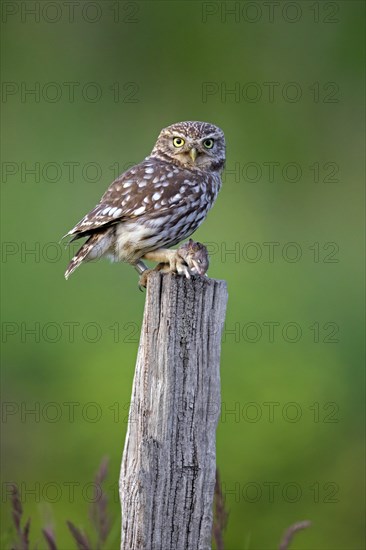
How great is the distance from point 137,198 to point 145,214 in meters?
0.08

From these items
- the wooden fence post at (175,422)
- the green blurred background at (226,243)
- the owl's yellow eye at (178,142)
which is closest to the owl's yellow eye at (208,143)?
the owl's yellow eye at (178,142)

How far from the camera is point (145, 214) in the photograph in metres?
4.93

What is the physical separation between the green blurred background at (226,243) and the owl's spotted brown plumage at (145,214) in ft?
7.50

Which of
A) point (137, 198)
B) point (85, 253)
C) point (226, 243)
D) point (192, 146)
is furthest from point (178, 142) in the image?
point (226, 243)

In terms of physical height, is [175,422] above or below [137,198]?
below

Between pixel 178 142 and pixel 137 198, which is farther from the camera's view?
pixel 178 142

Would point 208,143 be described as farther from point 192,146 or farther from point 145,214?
point 145,214

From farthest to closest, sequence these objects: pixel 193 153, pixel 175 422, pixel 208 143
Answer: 1. pixel 208 143
2. pixel 193 153
3. pixel 175 422

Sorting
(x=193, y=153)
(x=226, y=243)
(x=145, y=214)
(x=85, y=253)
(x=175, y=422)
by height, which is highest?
(x=226, y=243)

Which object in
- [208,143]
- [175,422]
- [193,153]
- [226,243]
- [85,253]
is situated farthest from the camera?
[226,243]

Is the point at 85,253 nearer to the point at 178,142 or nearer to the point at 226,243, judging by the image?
the point at 178,142

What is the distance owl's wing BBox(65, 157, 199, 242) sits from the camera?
4.83 metres

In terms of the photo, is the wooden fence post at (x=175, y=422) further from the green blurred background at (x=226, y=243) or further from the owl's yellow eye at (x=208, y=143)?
the green blurred background at (x=226, y=243)

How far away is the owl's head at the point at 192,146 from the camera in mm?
5422
